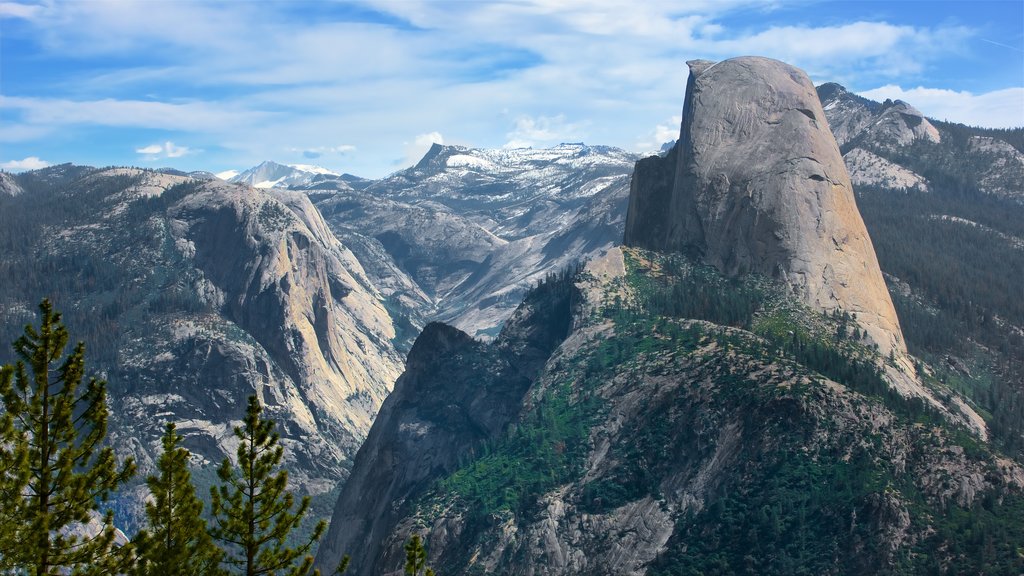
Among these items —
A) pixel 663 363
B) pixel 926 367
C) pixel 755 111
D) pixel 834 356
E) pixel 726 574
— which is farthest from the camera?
pixel 755 111

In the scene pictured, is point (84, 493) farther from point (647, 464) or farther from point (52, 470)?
point (647, 464)

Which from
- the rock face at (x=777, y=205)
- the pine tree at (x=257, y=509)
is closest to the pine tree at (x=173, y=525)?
the pine tree at (x=257, y=509)

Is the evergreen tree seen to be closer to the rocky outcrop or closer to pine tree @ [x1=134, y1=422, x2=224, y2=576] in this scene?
pine tree @ [x1=134, y1=422, x2=224, y2=576]

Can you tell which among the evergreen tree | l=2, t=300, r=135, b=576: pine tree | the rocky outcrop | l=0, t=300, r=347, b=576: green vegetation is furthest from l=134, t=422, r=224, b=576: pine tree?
the rocky outcrop

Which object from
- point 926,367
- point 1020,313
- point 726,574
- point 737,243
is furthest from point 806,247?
point 726,574

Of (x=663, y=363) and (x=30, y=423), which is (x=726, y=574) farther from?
(x=30, y=423)

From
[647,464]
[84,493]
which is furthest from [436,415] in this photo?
Result: [84,493]

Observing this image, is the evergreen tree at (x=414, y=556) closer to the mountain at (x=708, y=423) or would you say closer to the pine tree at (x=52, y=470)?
the pine tree at (x=52, y=470)
